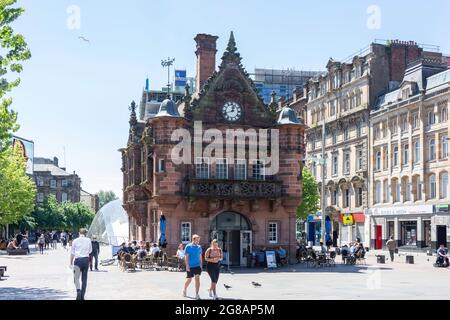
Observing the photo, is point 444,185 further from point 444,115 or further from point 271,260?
point 271,260

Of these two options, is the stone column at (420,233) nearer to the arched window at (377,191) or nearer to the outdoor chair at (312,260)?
the arched window at (377,191)

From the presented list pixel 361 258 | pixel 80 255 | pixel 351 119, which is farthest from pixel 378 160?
pixel 80 255

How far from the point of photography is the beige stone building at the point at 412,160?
5812cm

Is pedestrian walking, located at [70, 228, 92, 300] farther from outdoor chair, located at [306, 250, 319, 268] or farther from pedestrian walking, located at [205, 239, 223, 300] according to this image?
outdoor chair, located at [306, 250, 319, 268]

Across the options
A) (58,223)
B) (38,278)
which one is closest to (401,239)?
(38,278)

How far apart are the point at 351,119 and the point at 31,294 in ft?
176

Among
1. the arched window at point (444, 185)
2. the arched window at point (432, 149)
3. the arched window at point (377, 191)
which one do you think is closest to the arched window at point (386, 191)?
the arched window at point (377, 191)

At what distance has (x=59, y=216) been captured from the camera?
108m

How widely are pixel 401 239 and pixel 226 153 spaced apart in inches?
1173

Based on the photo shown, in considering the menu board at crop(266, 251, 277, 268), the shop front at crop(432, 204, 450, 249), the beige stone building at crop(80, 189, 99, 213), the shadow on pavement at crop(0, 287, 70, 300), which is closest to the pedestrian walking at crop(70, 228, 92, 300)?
the shadow on pavement at crop(0, 287, 70, 300)

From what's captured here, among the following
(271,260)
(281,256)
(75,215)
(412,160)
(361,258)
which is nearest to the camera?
(271,260)

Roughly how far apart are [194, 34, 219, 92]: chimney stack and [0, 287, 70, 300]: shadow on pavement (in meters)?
24.2

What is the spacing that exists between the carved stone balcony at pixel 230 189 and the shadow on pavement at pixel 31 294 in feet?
50.8
